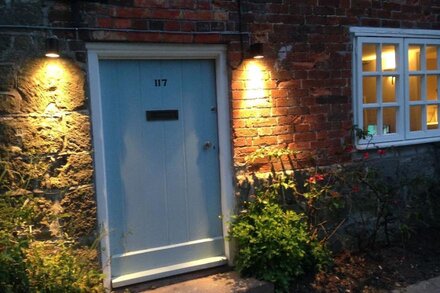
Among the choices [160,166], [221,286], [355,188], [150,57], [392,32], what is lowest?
[221,286]

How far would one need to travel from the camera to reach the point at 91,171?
13.6 ft

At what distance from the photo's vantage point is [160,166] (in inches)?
180

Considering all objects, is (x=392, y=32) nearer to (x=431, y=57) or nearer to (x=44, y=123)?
(x=431, y=57)

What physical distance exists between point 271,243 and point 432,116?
3095 mm

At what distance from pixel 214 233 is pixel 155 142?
42.7 inches

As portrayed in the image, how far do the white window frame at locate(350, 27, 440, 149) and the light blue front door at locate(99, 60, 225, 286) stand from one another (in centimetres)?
171

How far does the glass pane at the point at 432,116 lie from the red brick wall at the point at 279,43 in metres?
1.22

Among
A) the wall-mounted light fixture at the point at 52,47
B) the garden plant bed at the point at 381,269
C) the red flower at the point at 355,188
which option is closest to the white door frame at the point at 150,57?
the wall-mounted light fixture at the point at 52,47

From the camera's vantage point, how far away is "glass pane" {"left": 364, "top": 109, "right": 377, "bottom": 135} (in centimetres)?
565

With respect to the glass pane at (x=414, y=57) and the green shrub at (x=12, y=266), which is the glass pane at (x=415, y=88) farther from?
the green shrub at (x=12, y=266)

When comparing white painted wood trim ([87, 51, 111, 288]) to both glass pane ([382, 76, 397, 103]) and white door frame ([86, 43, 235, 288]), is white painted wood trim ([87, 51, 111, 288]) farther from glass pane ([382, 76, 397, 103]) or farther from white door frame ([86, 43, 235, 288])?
glass pane ([382, 76, 397, 103])

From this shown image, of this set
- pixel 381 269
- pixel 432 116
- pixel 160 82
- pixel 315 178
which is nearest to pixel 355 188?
pixel 315 178

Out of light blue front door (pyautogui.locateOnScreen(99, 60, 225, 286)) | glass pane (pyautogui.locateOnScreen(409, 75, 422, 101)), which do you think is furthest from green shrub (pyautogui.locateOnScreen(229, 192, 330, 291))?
glass pane (pyautogui.locateOnScreen(409, 75, 422, 101))

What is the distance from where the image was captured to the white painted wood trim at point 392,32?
17.8 feet
